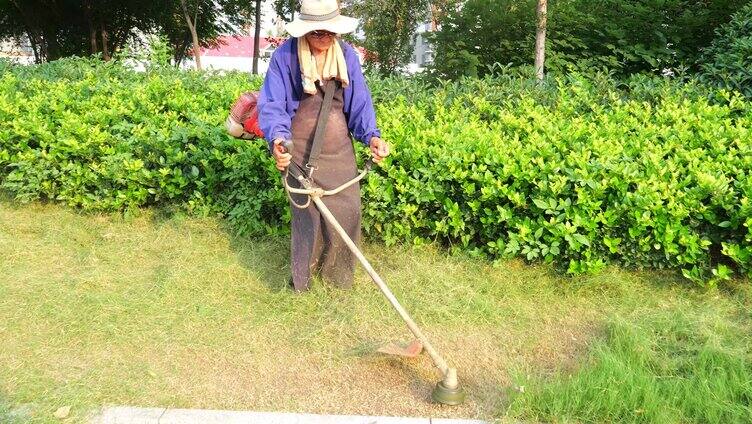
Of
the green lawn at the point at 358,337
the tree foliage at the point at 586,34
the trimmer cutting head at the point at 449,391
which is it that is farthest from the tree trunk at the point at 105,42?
the trimmer cutting head at the point at 449,391

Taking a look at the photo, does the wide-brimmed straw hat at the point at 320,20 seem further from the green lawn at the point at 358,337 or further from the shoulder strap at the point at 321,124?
the green lawn at the point at 358,337

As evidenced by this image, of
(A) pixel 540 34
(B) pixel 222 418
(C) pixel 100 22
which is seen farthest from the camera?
(C) pixel 100 22

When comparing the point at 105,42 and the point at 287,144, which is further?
the point at 105,42

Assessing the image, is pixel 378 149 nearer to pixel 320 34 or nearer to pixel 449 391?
pixel 320 34

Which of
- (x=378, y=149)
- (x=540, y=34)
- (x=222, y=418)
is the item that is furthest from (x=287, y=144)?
(x=540, y=34)

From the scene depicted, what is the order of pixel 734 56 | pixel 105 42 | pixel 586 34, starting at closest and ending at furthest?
1. pixel 734 56
2. pixel 586 34
3. pixel 105 42

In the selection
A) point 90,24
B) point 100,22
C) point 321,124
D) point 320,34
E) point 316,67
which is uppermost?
point 100,22

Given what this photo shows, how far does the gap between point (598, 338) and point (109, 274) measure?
296 cm

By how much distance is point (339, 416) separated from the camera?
2811 mm

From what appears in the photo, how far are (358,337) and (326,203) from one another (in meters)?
0.73

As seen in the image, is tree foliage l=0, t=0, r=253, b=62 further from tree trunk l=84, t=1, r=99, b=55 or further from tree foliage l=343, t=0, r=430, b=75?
tree foliage l=343, t=0, r=430, b=75

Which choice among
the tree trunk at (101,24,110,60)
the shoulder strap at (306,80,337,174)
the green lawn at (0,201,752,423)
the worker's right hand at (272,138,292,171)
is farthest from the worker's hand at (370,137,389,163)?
the tree trunk at (101,24,110,60)

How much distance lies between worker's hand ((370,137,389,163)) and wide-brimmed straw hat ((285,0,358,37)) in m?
0.56

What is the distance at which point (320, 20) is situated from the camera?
311 centimetres
